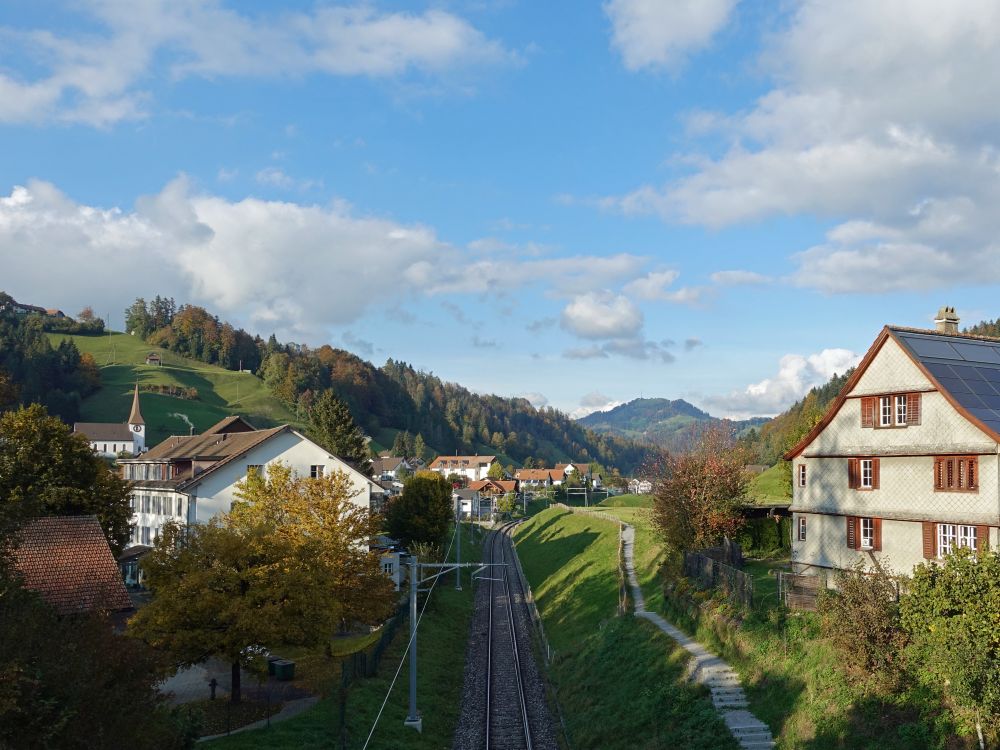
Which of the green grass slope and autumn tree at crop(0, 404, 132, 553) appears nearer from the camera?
autumn tree at crop(0, 404, 132, 553)

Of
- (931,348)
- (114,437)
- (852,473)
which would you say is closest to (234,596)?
(852,473)

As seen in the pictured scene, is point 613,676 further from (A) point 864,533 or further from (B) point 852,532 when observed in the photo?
(A) point 864,533

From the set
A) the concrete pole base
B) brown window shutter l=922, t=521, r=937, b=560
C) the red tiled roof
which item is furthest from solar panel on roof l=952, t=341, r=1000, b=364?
the red tiled roof

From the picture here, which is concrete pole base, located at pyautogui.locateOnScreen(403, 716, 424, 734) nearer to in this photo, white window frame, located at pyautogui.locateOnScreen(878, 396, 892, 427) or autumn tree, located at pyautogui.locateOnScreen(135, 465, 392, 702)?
autumn tree, located at pyautogui.locateOnScreen(135, 465, 392, 702)

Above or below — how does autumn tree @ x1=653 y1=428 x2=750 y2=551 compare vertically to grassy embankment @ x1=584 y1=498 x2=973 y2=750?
above

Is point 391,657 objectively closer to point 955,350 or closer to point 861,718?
point 861,718

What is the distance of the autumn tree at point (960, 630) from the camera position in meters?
16.8

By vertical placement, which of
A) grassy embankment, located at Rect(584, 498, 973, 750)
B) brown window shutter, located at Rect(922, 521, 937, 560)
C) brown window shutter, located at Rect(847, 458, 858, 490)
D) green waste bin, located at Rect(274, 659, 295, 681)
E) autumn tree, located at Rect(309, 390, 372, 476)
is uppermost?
autumn tree, located at Rect(309, 390, 372, 476)

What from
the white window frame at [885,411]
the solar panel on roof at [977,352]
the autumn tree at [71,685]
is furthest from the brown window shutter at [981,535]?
the autumn tree at [71,685]

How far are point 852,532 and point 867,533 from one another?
76cm

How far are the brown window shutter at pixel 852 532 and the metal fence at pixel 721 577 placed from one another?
15.1 ft

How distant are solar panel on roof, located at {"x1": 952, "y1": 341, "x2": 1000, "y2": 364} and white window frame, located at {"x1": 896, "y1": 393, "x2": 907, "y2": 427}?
315cm

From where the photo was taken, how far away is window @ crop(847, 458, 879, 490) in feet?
99.1

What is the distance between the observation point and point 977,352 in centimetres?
3052
